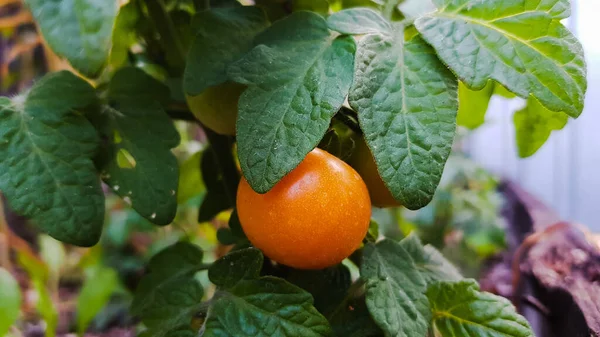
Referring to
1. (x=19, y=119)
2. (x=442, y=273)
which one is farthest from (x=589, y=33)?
(x=19, y=119)

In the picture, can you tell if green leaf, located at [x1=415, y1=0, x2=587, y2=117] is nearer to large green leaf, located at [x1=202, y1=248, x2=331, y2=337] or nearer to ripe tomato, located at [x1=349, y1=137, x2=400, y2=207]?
ripe tomato, located at [x1=349, y1=137, x2=400, y2=207]

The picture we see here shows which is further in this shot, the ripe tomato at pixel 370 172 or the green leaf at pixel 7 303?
the green leaf at pixel 7 303

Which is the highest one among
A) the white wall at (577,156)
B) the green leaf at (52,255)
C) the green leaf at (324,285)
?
the green leaf at (324,285)

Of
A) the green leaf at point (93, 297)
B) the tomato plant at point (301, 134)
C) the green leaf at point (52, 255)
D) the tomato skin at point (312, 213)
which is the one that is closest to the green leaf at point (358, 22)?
the tomato plant at point (301, 134)

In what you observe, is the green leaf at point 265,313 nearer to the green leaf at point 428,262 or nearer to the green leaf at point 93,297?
the green leaf at point 428,262

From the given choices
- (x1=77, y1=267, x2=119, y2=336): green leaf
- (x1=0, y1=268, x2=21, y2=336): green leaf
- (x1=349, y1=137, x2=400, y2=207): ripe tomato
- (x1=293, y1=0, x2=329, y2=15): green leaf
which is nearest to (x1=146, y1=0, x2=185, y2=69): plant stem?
(x1=293, y1=0, x2=329, y2=15): green leaf

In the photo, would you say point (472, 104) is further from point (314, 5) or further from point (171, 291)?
point (171, 291)
